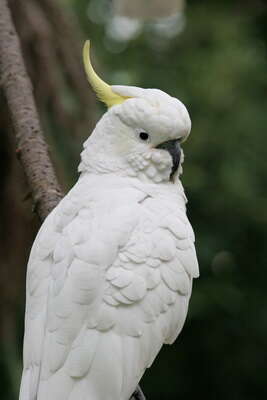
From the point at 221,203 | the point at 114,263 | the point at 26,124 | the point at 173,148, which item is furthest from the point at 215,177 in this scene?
the point at 114,263

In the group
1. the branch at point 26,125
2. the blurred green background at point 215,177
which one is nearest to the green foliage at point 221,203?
the blurred green background at point 215,177

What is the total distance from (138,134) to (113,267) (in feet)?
1.25

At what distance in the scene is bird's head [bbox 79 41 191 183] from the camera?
2023 mm

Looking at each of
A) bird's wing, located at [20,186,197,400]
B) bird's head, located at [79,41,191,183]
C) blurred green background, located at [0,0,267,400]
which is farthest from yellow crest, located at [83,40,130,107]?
blurred green background, located at [0,0,267,400]

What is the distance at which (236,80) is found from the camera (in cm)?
427

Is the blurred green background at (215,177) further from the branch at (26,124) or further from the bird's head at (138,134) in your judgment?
the bird's head at (138,134)

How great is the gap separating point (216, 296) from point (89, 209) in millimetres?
2129

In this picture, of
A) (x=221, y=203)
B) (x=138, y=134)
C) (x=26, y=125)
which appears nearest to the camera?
(x=138, y=134)

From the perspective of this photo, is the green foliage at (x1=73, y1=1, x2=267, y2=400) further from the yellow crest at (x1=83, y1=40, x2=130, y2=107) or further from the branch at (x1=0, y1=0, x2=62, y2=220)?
the yellow crest at (x1=83, y1=40, x2=130, y2=107)

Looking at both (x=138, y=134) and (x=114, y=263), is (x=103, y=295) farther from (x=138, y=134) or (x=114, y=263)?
(x=138, y=134)

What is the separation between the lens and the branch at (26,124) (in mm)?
2229

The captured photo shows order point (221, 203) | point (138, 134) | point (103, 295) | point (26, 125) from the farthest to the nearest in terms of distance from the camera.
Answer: point (221, 203)
point (26, 125)
point (138, 134)
point (103, 295)

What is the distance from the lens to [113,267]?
189 cm

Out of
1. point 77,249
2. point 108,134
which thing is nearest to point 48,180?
point 108,134
